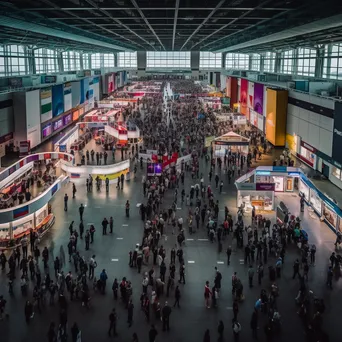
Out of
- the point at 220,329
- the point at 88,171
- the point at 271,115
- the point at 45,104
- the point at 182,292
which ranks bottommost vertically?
the point at 182,292

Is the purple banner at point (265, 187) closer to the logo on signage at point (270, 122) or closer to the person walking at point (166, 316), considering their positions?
the person walking at point (166, 316)

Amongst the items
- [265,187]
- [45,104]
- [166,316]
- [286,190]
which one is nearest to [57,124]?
[45,104]

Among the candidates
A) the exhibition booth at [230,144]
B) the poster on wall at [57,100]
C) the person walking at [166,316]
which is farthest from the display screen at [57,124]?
the person walking at [166,316]

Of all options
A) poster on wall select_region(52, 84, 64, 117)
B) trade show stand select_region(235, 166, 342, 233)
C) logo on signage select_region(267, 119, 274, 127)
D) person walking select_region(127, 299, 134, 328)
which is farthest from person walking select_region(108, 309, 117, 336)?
poster on wall select_region(52, 84, 64, 117)

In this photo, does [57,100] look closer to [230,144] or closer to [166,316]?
[230,144]

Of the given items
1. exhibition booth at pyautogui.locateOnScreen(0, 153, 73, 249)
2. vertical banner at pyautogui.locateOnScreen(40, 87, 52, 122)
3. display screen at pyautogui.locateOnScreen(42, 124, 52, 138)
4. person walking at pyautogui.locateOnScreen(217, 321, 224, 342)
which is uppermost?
vertical banner at pyautogui.locateOnScreen(40, 87, 52, 122)

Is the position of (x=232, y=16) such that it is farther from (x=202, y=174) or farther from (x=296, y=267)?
(x=296, y=267)

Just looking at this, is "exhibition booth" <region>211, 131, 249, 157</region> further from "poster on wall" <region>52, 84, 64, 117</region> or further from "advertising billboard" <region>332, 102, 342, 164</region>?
"poster on wall" <region>52, 84, 64, 117</region>
